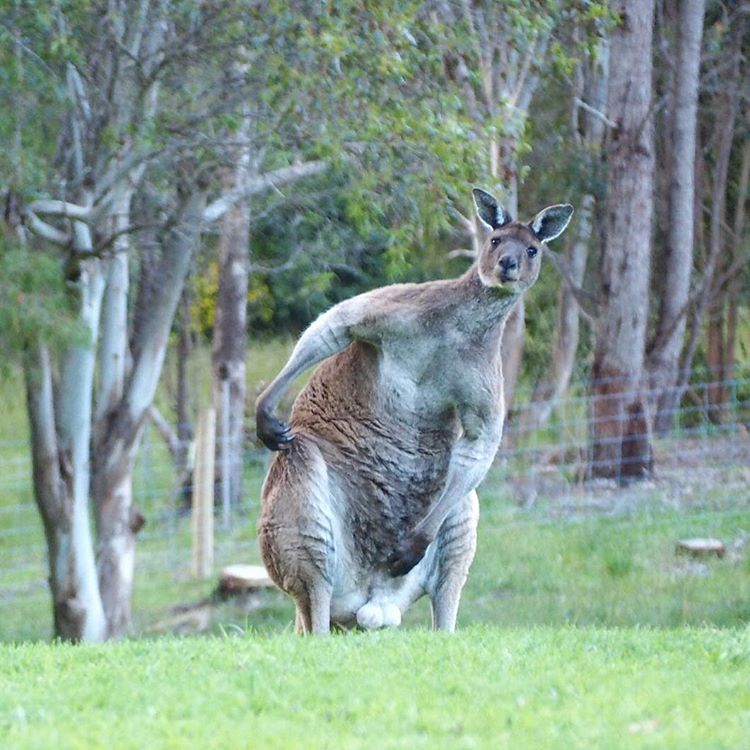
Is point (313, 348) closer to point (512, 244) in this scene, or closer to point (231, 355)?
point (512, 244)

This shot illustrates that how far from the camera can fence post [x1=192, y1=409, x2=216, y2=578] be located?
1611 cm

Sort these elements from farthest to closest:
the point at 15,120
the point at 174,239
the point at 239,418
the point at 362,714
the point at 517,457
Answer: the point at 239,418
the point at 517,457
the point at 174,239
the point at 15,120
the point at 362,714

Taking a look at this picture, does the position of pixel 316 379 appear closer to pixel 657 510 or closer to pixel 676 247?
pixel 657 510

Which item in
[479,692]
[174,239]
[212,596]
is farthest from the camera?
[212,596]

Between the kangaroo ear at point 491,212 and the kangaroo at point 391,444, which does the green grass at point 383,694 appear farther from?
the kangaroo ear at point 491,212

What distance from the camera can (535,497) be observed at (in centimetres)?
1644

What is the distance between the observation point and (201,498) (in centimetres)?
1609

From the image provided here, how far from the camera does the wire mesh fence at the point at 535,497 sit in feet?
52.4

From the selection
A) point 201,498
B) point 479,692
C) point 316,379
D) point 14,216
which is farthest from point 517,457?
point 479,692

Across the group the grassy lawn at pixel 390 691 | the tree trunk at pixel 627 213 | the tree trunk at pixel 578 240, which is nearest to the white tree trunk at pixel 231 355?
the tree trunk at pixel 578 240

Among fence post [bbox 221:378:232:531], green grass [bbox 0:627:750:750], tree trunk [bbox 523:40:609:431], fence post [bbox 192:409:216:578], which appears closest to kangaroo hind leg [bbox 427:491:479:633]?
green grass [bbox 0:627:750:750]

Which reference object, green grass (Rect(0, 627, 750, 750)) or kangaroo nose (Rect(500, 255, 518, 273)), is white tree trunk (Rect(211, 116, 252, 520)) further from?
green grass (Rect(0, 627, 750, 750))

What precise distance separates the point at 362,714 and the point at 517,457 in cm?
1232

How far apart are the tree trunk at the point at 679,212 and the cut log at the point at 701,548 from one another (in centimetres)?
541
